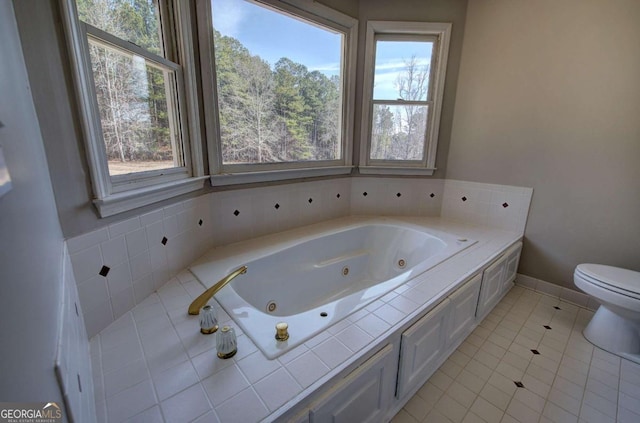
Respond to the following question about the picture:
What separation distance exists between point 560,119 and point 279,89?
7.07 ft

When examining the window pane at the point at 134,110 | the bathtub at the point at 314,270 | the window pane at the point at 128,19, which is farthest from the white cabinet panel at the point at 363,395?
the window pane at the point at 128,19

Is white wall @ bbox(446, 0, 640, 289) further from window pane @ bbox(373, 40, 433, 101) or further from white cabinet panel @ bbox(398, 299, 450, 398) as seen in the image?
white cabinet panel @ bbox(398, 299, 450, 398)

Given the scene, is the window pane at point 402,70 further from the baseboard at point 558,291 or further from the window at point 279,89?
the baseboard at point 558,291

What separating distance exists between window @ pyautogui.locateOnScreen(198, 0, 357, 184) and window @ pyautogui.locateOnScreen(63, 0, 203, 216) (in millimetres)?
174

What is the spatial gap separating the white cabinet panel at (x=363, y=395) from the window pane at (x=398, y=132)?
1.96 metres

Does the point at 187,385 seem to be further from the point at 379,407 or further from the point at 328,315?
the point at 379,407

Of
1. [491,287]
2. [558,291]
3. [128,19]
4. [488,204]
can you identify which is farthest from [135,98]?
[558,291]

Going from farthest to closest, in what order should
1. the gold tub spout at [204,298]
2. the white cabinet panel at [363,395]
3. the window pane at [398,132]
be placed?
the window pane at [398,132] → the gold tub spout at [204,298] → the white cabinet panel at [363,395]

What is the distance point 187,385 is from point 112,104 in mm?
1149

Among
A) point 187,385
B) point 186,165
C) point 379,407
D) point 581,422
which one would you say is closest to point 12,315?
point 187,385

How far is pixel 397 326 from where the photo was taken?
1140 millimetres

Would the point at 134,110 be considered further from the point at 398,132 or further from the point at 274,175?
the point at 398,132

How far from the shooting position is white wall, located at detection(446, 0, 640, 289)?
180cm

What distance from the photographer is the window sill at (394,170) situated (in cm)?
262
